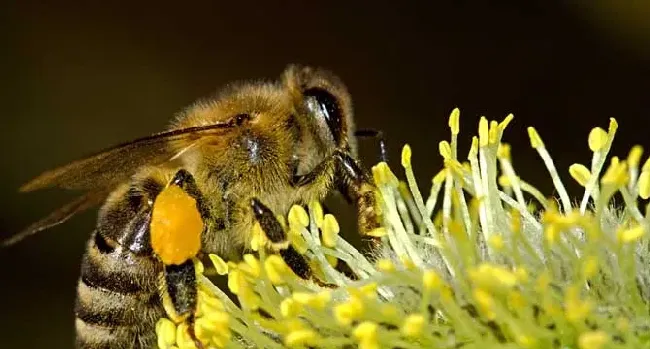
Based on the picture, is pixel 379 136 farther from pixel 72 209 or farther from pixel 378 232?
pixel 72 209

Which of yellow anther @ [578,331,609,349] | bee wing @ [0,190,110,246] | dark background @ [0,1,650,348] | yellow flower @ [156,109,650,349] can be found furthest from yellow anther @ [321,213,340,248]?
dark background @ [0,1,650,348]

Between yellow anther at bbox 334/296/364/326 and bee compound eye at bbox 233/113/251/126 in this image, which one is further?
bee compound eye at bbox 233/113/251/126

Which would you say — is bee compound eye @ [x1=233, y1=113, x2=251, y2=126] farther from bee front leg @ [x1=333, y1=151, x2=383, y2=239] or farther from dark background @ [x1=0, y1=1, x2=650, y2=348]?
dark background @ [x1=0, y1=1, x2=650, y2=348]

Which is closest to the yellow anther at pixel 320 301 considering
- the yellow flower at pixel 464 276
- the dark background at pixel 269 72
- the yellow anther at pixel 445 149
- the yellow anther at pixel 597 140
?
the yellow flower at pixel 464 276

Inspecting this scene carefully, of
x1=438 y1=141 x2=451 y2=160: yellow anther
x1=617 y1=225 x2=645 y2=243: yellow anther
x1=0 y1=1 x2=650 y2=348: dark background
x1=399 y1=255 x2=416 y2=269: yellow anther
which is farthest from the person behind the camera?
x1=0 y1=1 x2=650 y2=348: dark background

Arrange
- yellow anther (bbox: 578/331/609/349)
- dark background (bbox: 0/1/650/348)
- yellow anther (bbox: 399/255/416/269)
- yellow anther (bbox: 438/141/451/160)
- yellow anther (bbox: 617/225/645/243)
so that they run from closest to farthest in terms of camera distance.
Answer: yellow anther (bbox: 578/331/609/349)
yellow anther (bbox: 617/225/645/243)
yellow anther (bbox: 399/255/416/269)
yellow anther (bbox: 438/141/451/160)
dark background (bbox: 0/1/650/348)
